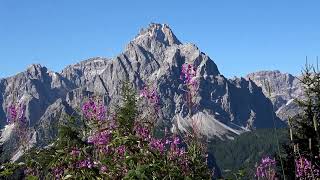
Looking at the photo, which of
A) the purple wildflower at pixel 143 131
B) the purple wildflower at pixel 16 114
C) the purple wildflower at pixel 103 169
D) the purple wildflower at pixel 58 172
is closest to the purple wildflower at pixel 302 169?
the purple wildflower at pixel 143 131

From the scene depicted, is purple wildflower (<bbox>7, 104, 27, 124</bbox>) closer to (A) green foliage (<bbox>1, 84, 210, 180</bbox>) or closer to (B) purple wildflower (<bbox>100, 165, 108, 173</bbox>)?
(A) green foliage (<bbox>1, 84, 210, 180</bbox>)

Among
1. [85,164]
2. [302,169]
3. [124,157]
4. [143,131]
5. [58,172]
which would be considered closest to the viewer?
[85,164]

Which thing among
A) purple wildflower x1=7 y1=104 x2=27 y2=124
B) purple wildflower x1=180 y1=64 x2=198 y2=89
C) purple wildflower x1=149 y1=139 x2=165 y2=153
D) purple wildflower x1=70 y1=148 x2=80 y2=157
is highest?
purple wildflower x1=180 y1=64 x2=198 y2=89

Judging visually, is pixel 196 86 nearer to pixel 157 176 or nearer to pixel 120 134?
pixel 120 134

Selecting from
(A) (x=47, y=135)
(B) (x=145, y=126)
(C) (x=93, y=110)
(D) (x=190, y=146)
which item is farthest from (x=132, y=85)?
(D) (x=190, y=146)

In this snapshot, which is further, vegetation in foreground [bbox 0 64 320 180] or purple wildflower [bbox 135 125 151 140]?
purple wildflower [bbox 135 125 151 140]

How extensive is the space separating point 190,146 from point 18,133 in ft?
8.50

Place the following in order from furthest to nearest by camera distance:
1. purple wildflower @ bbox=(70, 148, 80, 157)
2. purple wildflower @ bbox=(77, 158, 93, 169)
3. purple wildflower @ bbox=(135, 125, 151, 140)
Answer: purple wildflower @ bbox=(135, 125, 151, 140) < purple wildflower @ bbox=(70, 148, 80, 157) < purple wildflower @ bbox=(77, 158, 93, 169)

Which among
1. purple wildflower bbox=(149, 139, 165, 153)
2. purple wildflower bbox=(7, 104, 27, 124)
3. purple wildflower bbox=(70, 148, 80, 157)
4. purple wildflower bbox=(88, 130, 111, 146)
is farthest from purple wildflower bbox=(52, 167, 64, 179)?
purple wildflower bbox=(149, 139, 165, 153)

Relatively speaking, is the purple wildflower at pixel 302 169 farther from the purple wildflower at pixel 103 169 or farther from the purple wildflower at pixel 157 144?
the purple wildflower at pixel 103 169

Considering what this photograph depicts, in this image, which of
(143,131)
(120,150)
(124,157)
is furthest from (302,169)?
(124,157)

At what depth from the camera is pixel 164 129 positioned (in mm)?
8242

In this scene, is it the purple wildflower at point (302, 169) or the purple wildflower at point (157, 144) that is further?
the purple wildflower at point (157, 144)

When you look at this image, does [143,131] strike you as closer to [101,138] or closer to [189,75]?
[101,138]
